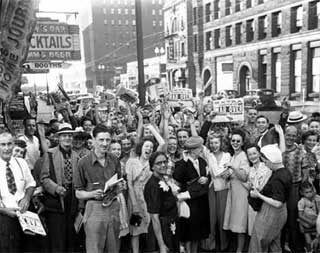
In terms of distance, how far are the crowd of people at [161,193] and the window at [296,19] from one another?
81.8 ft

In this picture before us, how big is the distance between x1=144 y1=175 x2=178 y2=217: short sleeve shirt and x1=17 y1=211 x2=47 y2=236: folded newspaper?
1.14m

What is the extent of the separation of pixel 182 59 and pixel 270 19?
1514 centimetres

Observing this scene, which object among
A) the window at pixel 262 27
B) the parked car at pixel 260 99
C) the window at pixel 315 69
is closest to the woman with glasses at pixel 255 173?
the parked car at pixel 260 99

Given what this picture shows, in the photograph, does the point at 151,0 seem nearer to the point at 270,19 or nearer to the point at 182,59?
the point at 182,59

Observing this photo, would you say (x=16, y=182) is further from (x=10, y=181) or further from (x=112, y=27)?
(x=112, y=27)

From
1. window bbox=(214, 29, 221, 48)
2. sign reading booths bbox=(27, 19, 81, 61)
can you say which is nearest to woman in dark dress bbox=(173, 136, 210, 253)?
sign reading booths bbox=(27, 19, 81, 61)

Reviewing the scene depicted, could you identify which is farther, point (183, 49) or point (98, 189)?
point (183, 49)

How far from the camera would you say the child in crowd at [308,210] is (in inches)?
180

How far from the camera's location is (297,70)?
27.8 meters

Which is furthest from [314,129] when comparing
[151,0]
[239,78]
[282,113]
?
[151,0]

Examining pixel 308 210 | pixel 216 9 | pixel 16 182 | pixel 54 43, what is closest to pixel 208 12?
pixel 216 9

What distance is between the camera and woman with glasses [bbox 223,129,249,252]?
470 cm

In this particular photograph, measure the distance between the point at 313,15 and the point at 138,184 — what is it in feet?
84.2

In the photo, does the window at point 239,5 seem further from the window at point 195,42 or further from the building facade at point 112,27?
the building facade at point 112,27
